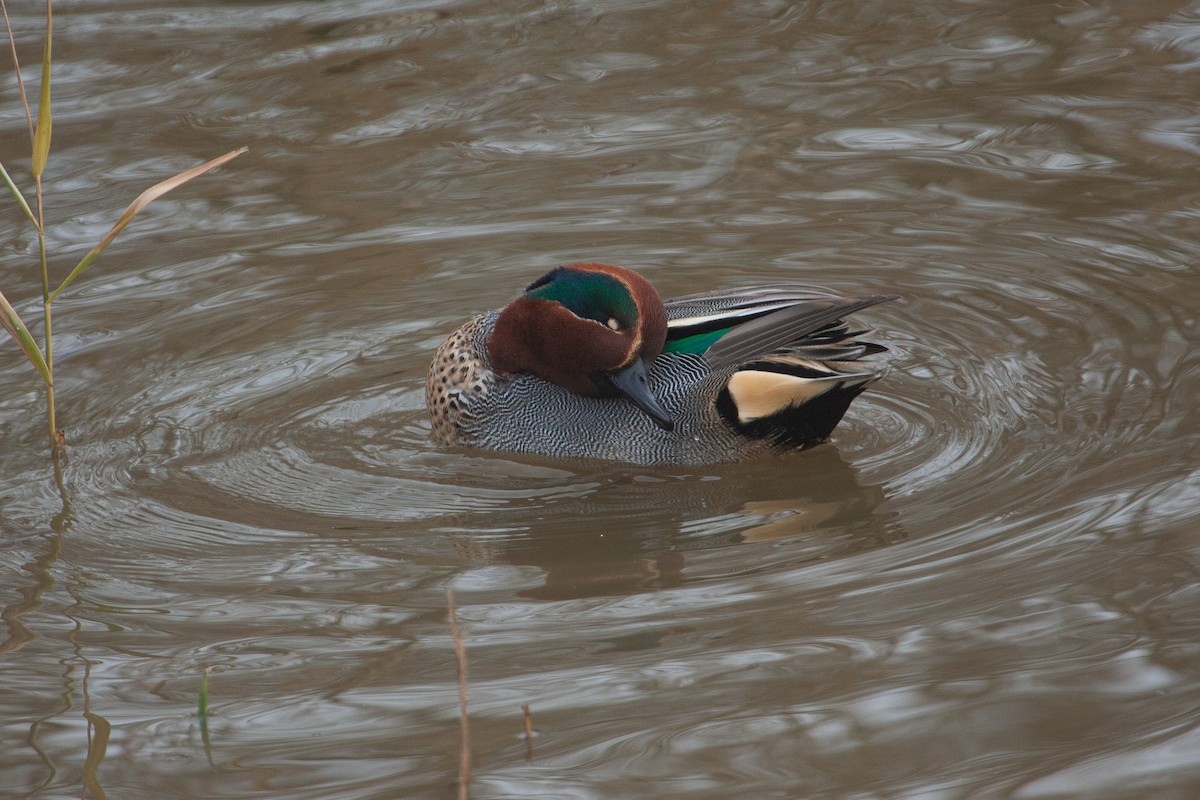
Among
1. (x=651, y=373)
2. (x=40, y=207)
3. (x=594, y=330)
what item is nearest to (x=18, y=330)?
(x=40, y=207)

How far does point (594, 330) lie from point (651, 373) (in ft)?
1.07

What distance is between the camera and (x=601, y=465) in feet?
18.9

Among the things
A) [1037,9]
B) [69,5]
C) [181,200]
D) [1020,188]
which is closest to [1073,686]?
[1020,188]

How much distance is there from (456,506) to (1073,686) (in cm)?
239

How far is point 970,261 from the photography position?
23.1 feet

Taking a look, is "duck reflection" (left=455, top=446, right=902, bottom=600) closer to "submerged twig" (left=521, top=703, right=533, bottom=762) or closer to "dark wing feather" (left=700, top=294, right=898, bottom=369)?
"dark wing feather" (left=700, top=294, right=898, bottom=369)

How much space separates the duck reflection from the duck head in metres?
0.31

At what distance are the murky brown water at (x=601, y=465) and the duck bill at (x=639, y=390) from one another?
0.90ft

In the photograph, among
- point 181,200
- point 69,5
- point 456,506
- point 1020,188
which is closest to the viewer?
point 456,506

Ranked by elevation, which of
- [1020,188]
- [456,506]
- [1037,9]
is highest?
[1037,9]

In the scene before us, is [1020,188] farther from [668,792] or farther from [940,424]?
[668,792]

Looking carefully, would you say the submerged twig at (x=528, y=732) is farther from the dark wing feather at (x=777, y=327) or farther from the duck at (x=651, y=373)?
the dark wing feather at (x=777, y=327)

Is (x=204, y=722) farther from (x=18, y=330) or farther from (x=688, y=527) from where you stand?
(x=18, y=330)

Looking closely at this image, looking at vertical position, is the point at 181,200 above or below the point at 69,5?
below
